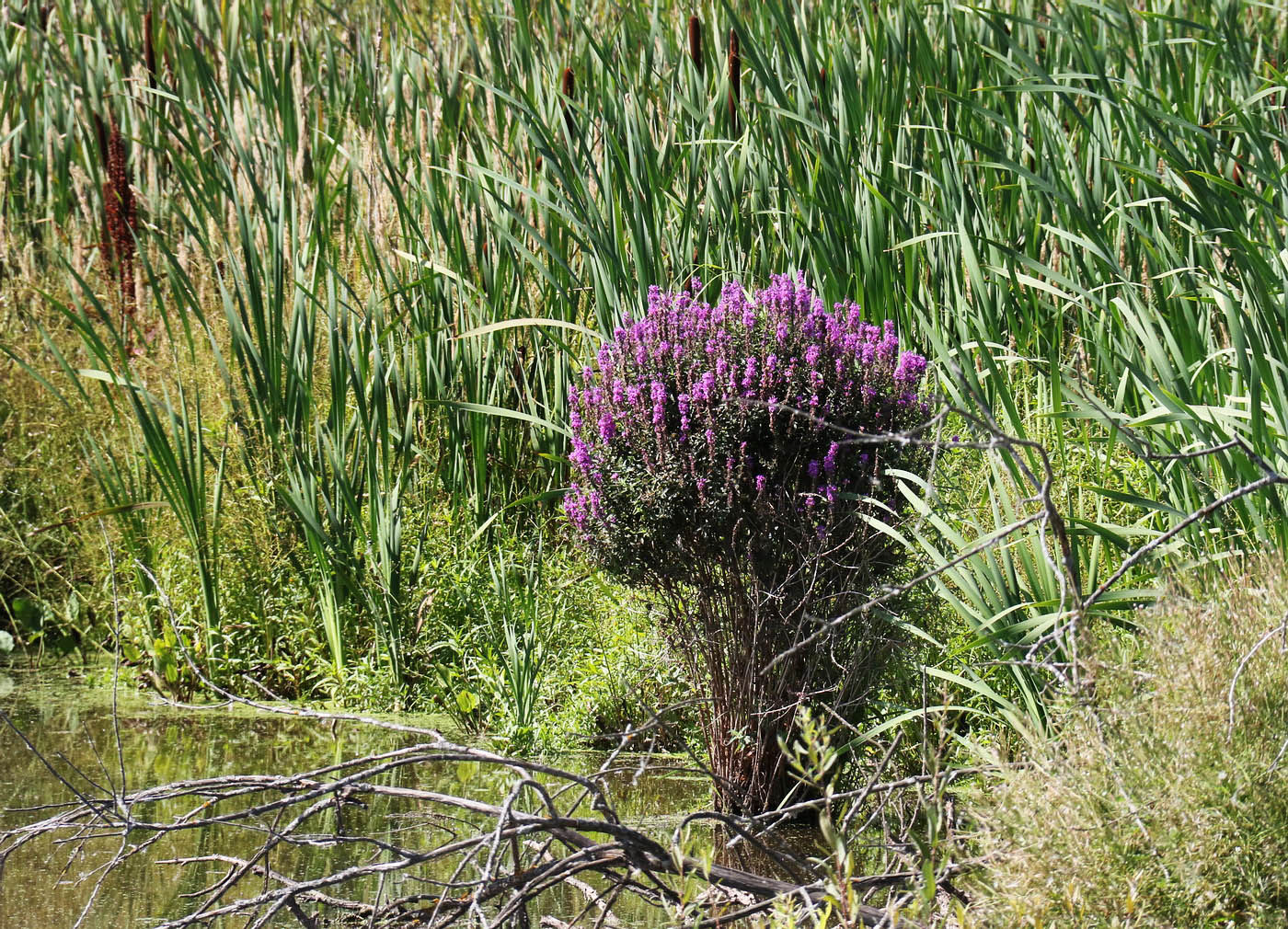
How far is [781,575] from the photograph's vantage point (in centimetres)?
322

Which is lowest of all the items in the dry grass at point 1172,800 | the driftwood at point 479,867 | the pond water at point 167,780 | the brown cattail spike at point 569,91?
the pond water at point 167,780

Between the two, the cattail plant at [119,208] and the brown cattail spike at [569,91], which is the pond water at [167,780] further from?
the brown cattail spike at [569,91]

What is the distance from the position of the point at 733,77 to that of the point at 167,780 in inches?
110

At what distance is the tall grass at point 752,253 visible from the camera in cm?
328

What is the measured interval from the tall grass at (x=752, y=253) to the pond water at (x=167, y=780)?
1.36 ft

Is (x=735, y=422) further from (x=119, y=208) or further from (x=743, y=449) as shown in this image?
(x=119, y=208)

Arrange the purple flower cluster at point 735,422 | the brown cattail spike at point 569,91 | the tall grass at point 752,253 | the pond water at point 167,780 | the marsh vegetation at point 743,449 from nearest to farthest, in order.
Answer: the marsh vegetation at point 743,449 → the pond water at point 167,780 → the purple flower cluster at point 735,422 → the tall grass at point 752,253 → the brown cattail spike at point 569,91

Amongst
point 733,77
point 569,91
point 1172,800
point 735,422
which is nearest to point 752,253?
point 733,77

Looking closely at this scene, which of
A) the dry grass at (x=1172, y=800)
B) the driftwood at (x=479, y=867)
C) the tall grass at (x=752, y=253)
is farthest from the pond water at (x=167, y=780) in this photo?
the dry grass at (x=1172, y=800)

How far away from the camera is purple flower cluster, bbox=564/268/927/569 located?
3104mm

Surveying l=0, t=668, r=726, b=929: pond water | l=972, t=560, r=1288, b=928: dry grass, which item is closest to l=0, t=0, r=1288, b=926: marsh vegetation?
l=972, t=560, r=1288, b=928: dry grass

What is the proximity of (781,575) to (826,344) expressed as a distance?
588 mm

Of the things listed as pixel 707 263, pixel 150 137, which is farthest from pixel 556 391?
pixel 150 137

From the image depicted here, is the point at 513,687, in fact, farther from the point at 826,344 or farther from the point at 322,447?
the point at 826,344
